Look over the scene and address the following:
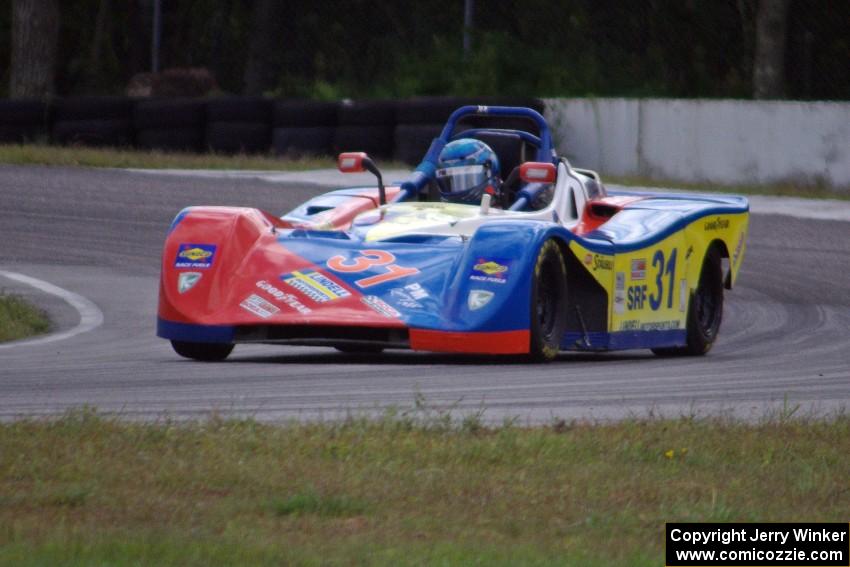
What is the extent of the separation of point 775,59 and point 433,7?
17.8 ft

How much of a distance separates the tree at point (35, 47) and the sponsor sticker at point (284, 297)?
17633 millimetres

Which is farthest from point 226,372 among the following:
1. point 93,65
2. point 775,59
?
point 93,65

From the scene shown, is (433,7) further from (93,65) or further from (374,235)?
(374,235)

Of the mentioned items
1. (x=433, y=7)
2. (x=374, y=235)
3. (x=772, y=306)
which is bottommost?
(x=772, y=306)

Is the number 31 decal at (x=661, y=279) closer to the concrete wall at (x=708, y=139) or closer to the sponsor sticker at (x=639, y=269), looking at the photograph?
the sponsor sticker at (x=639, y=269)

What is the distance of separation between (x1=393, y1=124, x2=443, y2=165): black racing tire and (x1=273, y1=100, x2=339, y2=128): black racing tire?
1.03m

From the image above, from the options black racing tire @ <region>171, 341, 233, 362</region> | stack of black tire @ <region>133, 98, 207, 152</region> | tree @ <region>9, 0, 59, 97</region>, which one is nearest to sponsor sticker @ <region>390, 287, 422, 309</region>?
black racing tire @ <region>171, 341, 233, 362</region>

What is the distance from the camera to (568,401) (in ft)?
23.4

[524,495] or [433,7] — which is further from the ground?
[433,7]

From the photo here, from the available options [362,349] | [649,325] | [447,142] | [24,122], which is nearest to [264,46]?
[24,122]

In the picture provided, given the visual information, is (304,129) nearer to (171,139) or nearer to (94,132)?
(171,139)

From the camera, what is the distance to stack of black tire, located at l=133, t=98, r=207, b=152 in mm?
21781

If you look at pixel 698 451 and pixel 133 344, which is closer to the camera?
pixel 698 451

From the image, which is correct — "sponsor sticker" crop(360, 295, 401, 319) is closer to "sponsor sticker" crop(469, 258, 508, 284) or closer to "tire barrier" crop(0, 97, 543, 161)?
"sponsor sticker" crop(469, 258, 508, 284)
